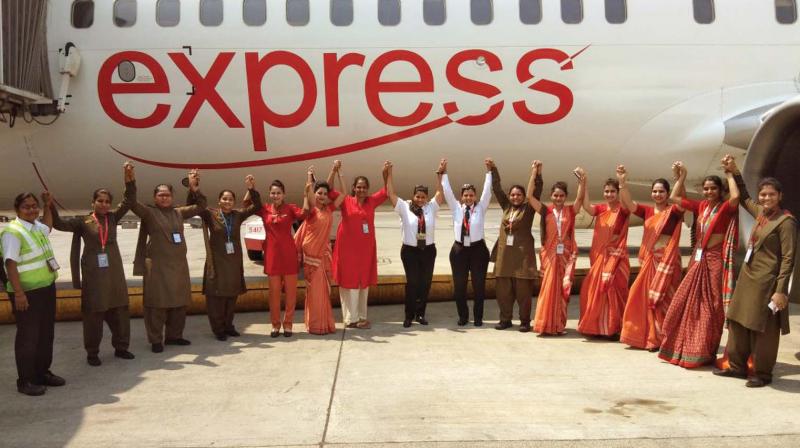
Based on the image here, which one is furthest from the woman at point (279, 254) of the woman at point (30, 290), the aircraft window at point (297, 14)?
the woman at point (30, 290)

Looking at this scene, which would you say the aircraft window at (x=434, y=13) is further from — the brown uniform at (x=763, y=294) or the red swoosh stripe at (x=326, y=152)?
the brown uniform at (x=763, y=294)

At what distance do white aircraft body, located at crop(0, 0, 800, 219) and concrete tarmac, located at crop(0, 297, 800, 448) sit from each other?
7.97 feet

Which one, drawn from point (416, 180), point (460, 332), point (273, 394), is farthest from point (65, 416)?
point (416, 180)

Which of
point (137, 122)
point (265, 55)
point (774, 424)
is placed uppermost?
point (265, 55)

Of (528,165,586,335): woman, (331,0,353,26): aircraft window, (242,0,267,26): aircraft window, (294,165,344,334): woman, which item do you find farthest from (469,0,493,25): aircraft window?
(294,165,344,334): woman

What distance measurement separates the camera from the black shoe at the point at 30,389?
5551 mm

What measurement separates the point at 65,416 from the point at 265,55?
15.7ft

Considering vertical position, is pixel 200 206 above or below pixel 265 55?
below

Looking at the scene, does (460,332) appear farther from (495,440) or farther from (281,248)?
(495,440)

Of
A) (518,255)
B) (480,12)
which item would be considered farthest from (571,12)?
(518,255)

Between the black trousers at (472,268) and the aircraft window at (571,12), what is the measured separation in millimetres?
2957

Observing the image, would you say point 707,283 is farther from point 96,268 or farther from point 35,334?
point 35,334

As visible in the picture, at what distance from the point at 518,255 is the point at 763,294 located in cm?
270

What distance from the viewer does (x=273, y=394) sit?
5.48m
